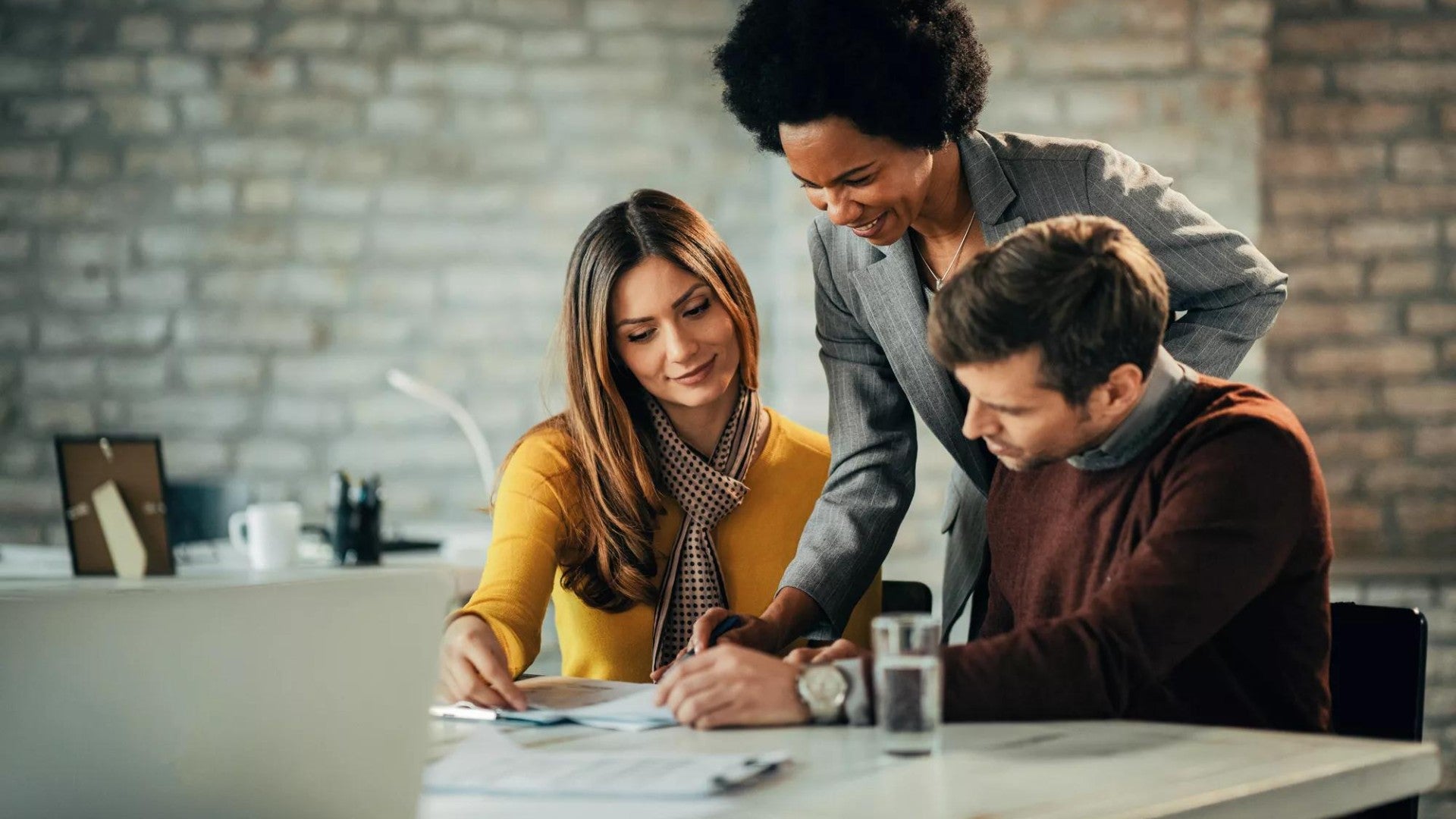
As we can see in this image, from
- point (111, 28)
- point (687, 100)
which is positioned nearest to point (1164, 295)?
point (687, 100)

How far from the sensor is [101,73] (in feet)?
14.2

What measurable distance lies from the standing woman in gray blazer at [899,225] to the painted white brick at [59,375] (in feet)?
10.1

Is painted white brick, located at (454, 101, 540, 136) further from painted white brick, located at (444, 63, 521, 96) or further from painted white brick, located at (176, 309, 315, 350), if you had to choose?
painted white brick, located at (176, 309, 315, 350)

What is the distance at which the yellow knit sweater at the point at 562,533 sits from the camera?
5.91 ft

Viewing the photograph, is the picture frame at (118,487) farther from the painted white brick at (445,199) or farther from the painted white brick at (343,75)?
the painted white brick at (343,75)

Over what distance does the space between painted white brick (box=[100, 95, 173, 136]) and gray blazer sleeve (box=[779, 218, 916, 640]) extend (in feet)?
9.85

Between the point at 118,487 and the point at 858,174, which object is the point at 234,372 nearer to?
the point at 118,487

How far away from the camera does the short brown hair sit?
1369mm

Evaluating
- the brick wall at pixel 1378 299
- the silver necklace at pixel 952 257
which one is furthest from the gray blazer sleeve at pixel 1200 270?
the brick wall at pixel 1378 299

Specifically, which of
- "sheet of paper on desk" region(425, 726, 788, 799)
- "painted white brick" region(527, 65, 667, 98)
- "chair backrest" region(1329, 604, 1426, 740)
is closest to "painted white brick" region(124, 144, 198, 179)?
"painted white brick" region(527, 65, 667, 98)

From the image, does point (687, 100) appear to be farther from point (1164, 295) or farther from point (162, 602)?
point (162, 602)

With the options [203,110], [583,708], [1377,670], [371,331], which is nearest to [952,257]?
[1377,670]

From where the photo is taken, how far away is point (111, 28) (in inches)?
171

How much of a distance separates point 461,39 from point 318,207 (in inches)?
26.6
